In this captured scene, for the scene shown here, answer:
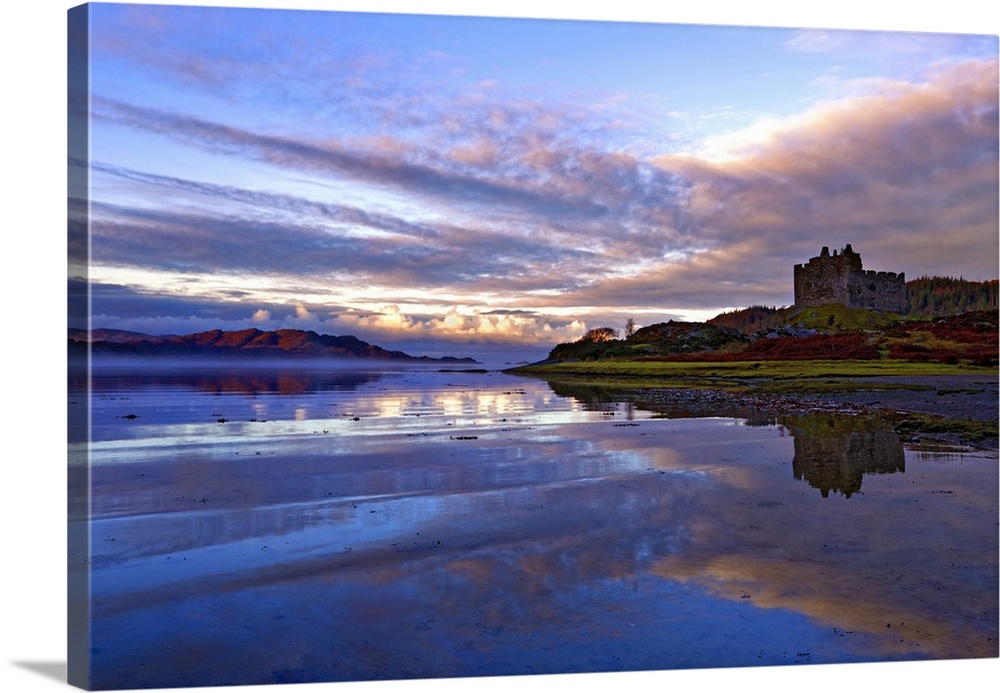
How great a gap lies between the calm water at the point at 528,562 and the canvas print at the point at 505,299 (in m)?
0.06

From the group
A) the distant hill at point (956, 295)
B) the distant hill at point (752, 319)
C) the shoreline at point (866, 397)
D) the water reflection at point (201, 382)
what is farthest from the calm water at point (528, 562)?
the distant hill at point (752, 319)

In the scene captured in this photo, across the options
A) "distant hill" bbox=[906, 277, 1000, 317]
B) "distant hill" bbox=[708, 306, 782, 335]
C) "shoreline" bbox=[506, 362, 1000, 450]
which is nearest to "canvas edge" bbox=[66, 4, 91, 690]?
"distant hill" bbox=[906, 277, 1000, 317]

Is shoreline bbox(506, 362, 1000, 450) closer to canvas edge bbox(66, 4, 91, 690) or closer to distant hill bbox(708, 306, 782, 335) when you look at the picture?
distant hill bbox(708, 306, 782, 335)

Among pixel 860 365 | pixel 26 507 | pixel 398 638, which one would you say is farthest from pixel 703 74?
pixel 860 365

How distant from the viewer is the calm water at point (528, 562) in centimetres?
914

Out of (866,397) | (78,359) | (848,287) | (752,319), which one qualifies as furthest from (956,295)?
(848,287)

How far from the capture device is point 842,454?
66.1 feet

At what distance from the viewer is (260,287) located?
17.5 meters

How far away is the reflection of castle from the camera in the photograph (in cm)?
1683

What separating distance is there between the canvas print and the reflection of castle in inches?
7.5

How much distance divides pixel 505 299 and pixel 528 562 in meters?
10.5

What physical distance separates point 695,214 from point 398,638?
49.1 feet

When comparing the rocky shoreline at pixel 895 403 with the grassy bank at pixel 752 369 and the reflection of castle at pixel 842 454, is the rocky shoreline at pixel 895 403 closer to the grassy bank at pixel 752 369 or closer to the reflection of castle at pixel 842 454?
the grassy bank at pixel 752 369

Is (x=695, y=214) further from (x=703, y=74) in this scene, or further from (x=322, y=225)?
(x=322, y=225)
